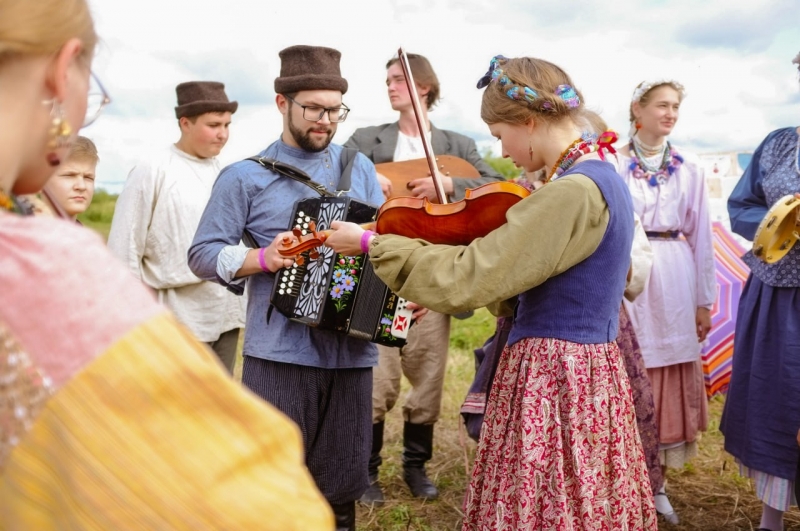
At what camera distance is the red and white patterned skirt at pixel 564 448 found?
2498 mm

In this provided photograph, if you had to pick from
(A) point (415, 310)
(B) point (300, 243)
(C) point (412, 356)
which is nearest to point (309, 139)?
(B) point (300, 243)

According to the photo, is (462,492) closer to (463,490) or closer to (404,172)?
(463,490)

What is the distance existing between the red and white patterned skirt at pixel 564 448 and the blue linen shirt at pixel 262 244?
2.70 feet

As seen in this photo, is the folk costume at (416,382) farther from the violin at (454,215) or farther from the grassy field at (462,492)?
the violin at (454,215)

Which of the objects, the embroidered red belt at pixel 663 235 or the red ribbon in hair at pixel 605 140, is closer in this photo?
the red ribbon in hair at pixel 605 140

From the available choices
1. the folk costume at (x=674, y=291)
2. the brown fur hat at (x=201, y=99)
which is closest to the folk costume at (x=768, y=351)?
the folk costume at (x=674, y=291)

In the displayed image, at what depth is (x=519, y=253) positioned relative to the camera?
2.37m

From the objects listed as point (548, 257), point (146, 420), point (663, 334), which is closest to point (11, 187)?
point (146, 420)

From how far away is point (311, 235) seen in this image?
2.88m

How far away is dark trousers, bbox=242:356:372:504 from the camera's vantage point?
10.3 ft

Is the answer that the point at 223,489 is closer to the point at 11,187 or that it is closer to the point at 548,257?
the point at 11,187

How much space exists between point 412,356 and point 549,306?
7.04 feet

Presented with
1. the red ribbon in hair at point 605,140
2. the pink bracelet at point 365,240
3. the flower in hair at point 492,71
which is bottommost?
the pink bracelet at point 365,240

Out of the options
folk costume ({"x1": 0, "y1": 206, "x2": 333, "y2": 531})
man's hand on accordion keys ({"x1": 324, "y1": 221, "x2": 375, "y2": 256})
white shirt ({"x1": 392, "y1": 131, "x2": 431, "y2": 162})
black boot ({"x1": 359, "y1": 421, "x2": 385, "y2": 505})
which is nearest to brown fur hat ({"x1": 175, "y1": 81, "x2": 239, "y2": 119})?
white shirt ({"x1": 392, "y1": 131, "x2": 431, "y2": 162})
